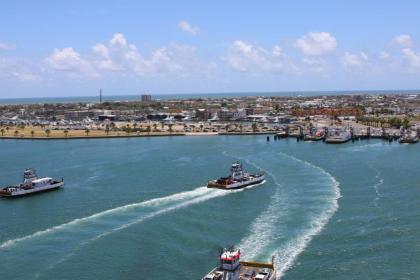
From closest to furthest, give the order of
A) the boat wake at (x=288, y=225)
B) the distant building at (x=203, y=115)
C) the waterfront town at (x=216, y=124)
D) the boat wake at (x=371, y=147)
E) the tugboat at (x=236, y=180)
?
the boat wake at (x=288, y=225) → the tugboat at (x=236, y=180) → the boat wake at (x=371, y=147) → the waterfront town at (x=216, y=124) → the distant building at (x=203, y=115)

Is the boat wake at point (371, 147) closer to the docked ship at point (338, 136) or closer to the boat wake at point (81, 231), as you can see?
the docked ship at point (338, 136)

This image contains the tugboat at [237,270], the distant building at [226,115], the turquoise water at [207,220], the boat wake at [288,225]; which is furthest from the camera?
the distant building at [226,115]

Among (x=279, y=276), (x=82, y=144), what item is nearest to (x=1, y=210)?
(x=279, y=276)

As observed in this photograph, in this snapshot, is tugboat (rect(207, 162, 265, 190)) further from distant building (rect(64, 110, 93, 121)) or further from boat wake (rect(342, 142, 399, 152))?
distant building (rect(64, 110, 93, 121))

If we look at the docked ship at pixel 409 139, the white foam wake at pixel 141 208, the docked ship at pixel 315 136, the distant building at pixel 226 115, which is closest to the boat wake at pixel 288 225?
the white foam wake at pixel 141 208

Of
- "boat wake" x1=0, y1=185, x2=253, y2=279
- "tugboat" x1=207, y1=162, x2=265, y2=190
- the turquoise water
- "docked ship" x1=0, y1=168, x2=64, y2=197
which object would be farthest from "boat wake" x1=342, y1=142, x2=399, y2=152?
"docked ship" x1=0, y1=168, x2=64, y2=197

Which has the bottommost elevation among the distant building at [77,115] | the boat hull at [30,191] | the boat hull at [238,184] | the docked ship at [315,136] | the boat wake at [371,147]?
the boat hull at [30,191]

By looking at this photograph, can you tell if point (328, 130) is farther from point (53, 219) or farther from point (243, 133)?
point (53, 219)

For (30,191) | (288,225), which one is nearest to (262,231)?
(288,225)
